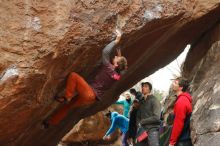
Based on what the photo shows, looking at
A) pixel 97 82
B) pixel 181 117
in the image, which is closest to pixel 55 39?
pixel 97 82

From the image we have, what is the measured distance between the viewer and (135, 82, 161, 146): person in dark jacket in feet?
32.0

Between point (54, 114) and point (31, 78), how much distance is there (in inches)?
65.1

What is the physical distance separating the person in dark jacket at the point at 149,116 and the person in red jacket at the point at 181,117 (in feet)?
2.49

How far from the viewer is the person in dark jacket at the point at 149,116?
9.76 meters

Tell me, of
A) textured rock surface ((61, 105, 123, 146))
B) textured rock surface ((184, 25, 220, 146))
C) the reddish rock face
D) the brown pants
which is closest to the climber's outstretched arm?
the reddish rock face

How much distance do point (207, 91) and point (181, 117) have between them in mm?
1537

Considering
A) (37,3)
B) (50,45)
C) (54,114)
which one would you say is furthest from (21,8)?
(54,114)

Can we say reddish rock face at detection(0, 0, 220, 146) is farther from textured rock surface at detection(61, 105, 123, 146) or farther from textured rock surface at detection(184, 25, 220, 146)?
textured rock surface at detection(61, 105, 123, 146)

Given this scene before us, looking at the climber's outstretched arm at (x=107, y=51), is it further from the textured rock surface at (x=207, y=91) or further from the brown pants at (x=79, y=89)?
the textured rock surface at (x=207, y=91)

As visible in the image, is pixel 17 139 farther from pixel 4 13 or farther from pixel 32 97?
pixel 4 13

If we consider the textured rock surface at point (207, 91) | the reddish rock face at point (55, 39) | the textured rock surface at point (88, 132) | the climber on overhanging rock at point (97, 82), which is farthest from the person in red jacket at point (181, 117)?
the textured rock surface at point (88, 132)

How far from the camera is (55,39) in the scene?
27.2ft

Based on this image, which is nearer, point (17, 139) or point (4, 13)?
point (4, 13)

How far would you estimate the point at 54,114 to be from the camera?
31.4 feet
